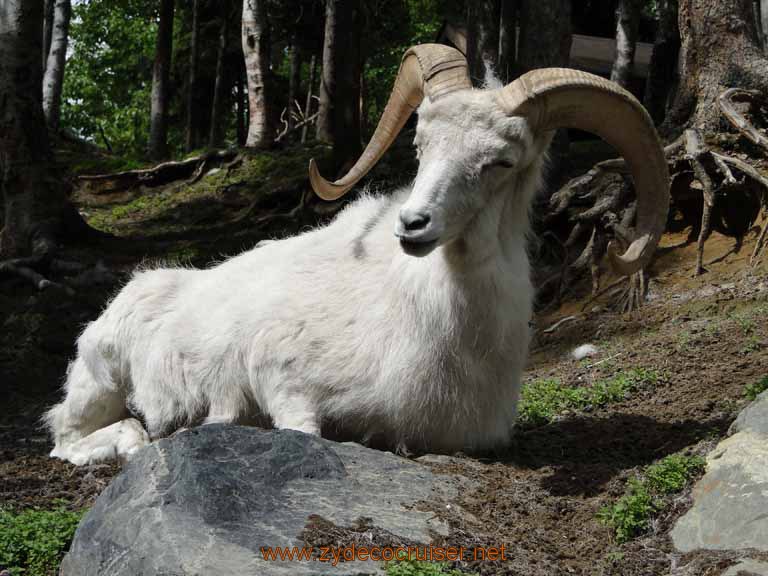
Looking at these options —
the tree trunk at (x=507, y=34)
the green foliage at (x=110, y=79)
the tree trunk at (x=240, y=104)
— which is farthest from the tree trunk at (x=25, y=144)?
the green foliage at (x=110, y=79)

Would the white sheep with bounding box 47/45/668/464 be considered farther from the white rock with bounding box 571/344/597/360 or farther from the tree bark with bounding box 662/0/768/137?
the tree bark with bounding box 662/0/768/137

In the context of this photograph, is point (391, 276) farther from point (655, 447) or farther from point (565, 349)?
point (565, 349)

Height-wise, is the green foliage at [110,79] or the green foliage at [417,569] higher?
the green foliage at [110,79]

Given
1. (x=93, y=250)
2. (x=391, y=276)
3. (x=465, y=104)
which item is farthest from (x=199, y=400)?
(x=93, y=250)

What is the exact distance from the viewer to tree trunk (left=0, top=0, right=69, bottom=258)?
1288 centimetres

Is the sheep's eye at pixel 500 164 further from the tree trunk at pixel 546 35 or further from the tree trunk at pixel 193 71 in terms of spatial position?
the tree trunk at pixel 193 71

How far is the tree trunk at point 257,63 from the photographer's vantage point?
1923 cm

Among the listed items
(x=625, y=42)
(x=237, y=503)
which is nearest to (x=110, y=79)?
(x=625, y=42)

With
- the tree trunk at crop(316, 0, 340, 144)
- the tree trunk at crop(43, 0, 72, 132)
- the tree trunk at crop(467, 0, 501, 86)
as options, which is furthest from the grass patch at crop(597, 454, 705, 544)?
the tree trunk at crop(43, 0, 72, 132)

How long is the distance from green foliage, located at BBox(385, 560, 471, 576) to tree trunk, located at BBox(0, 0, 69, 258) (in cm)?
1010

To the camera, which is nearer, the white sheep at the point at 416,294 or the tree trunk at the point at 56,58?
the white sheep at the point at 416,294

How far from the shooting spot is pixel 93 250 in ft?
46.5

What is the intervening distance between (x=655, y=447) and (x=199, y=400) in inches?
126

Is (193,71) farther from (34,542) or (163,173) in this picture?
(34,542)
